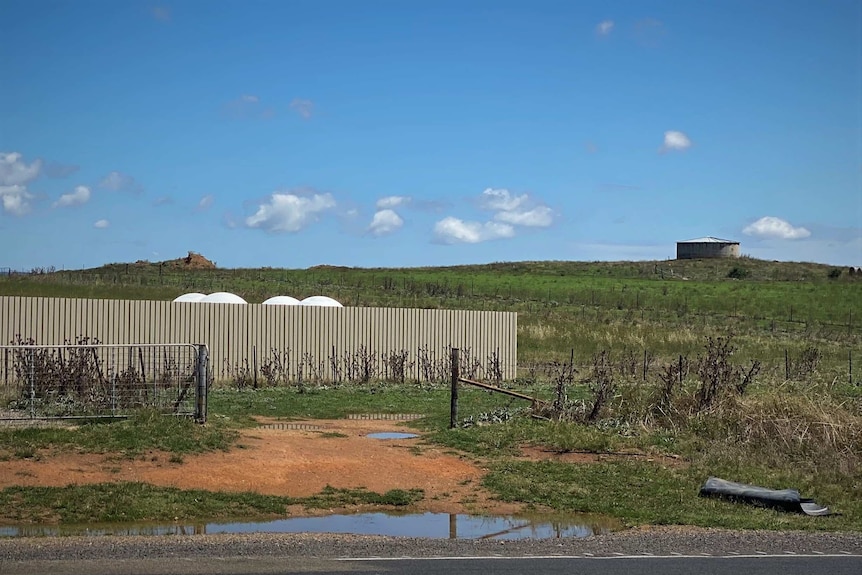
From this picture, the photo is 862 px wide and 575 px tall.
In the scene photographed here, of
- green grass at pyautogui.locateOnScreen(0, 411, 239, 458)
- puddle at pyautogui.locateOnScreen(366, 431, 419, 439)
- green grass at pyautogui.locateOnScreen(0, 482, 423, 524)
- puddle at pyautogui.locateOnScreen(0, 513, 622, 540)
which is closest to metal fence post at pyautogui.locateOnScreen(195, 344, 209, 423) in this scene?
green grass at pyautogui.locateOnScreen(0, 411, 239, 458)

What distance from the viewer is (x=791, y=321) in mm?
55562

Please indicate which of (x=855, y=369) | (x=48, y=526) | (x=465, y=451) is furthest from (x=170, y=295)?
(x=48, y=526)

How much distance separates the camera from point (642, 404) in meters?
19.4

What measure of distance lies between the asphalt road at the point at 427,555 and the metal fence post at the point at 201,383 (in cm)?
622

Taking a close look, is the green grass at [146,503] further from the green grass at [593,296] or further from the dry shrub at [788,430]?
the green grass at [593,296]


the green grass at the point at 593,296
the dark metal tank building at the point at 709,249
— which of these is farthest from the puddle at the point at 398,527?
the dark metal tank building at the point at 709,249

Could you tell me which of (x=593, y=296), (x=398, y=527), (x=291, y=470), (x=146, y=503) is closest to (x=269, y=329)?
(x=291, y=470)

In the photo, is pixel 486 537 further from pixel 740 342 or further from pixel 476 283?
pixel 476 283

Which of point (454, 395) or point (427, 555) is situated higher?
point (454, 395)

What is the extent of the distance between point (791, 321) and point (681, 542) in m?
48.2

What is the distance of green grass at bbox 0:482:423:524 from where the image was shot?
11.7 metres

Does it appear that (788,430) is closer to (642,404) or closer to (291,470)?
(642,404)

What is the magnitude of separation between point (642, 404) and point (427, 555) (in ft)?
34.7

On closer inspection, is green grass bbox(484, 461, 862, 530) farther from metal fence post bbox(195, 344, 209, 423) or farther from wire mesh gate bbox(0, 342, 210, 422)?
wire mesh gate bbox(0, 342, 210, 422)
